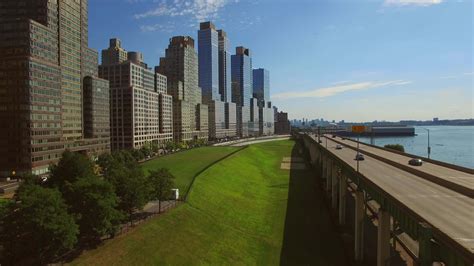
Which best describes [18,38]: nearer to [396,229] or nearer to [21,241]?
[21,241]

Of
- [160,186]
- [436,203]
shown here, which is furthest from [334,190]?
[436,203]

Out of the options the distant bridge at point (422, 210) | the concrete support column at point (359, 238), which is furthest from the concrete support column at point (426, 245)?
the concrete support column at point (359, 238)

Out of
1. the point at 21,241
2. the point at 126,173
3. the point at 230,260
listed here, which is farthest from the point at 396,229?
the point at 21,241

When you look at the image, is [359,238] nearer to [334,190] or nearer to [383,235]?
[383,235]

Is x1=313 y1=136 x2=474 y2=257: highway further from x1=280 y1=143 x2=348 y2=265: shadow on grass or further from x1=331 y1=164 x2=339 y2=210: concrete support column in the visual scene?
x1=331 y1=164 x2=339 y2=210: concrete support column

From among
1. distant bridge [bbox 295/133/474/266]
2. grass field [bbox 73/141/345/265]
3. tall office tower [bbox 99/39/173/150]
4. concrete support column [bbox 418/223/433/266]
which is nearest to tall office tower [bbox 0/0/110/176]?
tall office tower [bbox 99/39/173/150]
